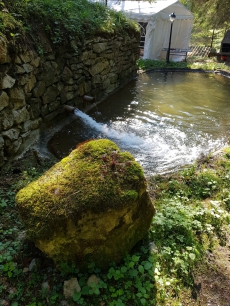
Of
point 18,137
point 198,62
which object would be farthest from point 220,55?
point 18,137

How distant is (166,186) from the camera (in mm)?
3674

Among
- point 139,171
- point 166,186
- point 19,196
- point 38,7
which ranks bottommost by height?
point 166,186

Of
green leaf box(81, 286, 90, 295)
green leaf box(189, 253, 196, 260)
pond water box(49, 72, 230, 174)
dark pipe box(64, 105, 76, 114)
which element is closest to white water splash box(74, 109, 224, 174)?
pond water box(49, 72, 230, 174)

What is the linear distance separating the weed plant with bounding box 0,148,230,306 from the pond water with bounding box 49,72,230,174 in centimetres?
140

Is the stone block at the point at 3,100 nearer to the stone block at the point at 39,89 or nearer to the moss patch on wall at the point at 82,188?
the stone block at the point at 39,89

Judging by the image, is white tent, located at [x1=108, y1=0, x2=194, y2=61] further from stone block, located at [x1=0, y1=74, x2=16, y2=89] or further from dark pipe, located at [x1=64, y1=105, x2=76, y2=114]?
stone block, located at [x1=0, y1=74, x2=16, y2=89]

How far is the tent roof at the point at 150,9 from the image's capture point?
13.3 m

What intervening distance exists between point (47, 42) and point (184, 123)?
3.82 meters

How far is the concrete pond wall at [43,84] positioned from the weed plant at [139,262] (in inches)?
43.3

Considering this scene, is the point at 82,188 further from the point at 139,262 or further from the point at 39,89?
the point at 39,89

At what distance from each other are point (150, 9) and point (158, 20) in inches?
28.7

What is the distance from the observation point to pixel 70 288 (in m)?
1.95

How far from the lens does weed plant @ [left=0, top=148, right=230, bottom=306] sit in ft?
6.42

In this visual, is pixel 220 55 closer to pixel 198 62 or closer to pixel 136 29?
pixel 198 62
